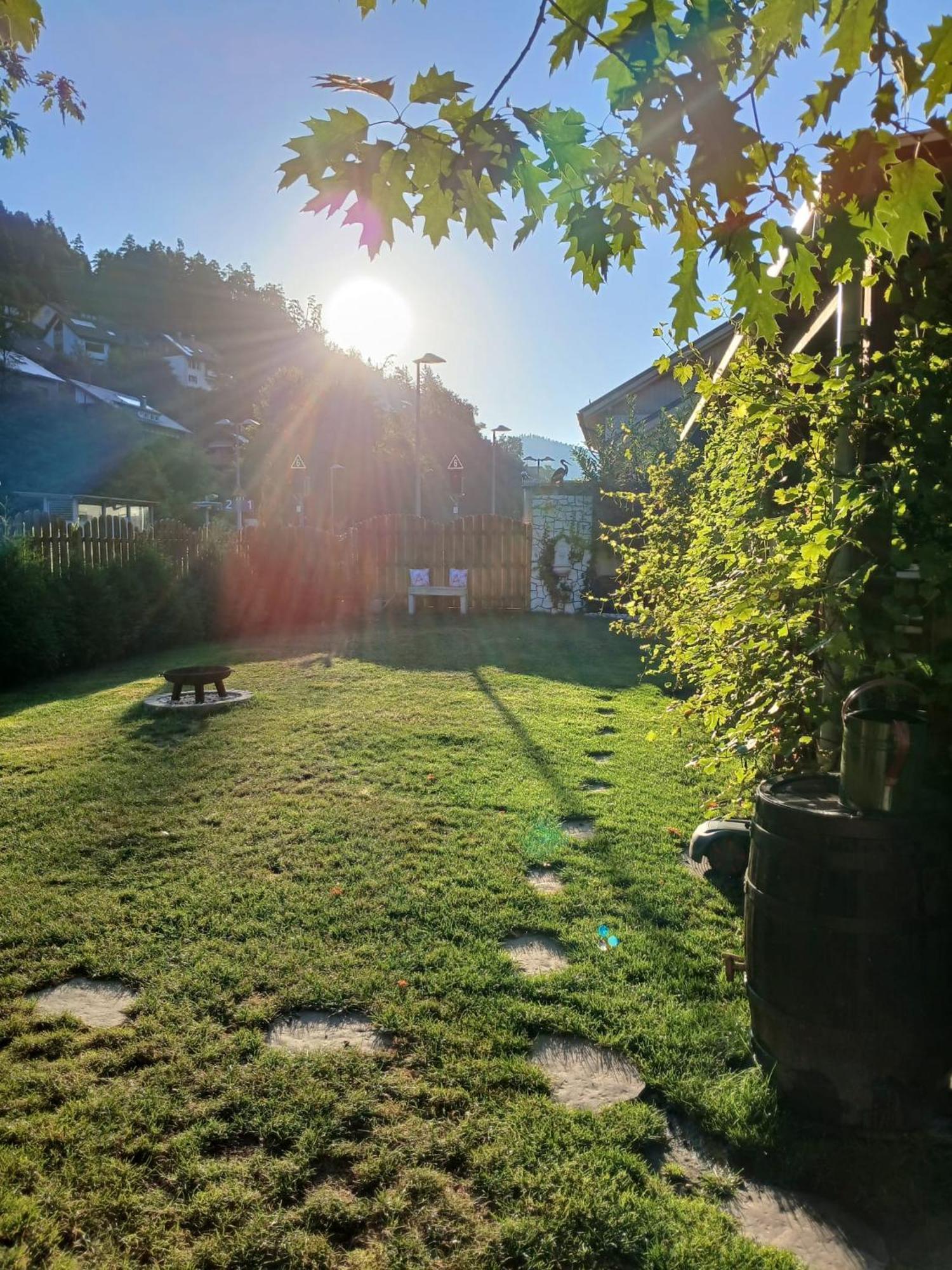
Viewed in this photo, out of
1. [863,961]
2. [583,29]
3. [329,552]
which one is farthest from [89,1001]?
[329,552]

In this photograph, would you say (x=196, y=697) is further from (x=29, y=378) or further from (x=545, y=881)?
(x=29, y=378)

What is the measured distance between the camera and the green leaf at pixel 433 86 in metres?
2.03

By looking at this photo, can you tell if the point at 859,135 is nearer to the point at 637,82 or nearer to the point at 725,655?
the point at 637,82

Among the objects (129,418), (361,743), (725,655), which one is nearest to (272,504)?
(129,418)

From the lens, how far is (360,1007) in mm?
2670

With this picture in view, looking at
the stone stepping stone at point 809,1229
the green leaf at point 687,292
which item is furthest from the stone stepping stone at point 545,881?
the green leaf at point 687,292

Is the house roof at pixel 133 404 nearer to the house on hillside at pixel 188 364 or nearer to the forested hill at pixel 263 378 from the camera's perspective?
the forested hill at pixel 263 378

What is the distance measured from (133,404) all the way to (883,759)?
49.9 m

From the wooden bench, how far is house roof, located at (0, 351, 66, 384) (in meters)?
31.6

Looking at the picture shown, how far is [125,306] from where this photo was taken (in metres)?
77.1

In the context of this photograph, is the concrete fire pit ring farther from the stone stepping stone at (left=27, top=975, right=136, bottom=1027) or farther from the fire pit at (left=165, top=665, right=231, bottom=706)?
the stone stepping stone at (left=27, top=975, right=136, bottom=1027)

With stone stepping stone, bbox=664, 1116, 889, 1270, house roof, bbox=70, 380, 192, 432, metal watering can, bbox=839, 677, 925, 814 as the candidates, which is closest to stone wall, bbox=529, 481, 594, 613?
metal watering can, bbox=839, 677, 925, 814

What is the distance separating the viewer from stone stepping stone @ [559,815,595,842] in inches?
169

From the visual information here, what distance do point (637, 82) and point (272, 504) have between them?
36.2m
